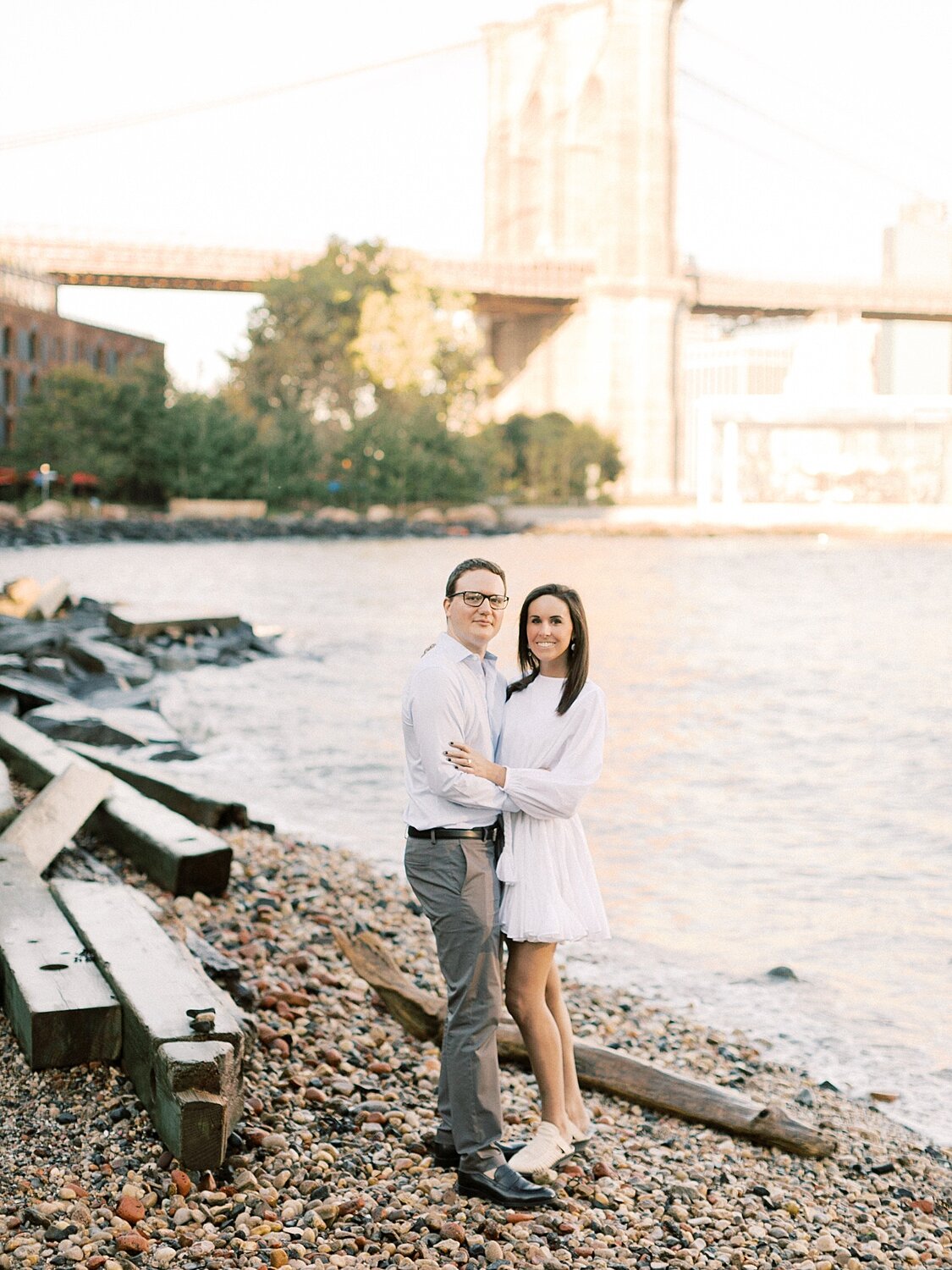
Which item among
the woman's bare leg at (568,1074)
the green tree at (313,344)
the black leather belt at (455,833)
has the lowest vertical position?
the woman's bare leg at (568,1074)

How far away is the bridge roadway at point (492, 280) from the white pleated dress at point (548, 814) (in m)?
62.6

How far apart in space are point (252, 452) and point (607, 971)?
51.4 meters

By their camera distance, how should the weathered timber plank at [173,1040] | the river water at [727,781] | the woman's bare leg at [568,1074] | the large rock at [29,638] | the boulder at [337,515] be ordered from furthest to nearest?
the boulder at [337,515] < the large rock at [29,638] < the river water at [727,781] < the woman's bare leg at [568,1074] < the weathered timber plank at [173,1040]

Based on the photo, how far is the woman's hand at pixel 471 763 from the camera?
3.29m

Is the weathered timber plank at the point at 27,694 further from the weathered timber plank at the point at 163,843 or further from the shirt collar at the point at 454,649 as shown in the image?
the shirt collar at the point at 454,649

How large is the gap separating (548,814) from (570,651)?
399 mm

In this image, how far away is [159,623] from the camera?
17391mm

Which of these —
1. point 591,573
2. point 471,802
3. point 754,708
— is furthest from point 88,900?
point 591,573

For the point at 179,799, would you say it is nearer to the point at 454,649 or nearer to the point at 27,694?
the point at 454,649

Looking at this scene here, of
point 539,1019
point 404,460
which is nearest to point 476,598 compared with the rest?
point 539,1019

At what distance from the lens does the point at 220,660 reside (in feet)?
55.4

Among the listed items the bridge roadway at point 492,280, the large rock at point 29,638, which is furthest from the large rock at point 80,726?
the bridge roadway at point 492,280

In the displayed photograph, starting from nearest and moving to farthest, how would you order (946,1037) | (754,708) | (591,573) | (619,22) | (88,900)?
(88,900), (946,1037), (754,708), (591,573), (619,22)

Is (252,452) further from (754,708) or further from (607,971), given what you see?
(607,971)
